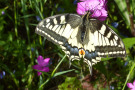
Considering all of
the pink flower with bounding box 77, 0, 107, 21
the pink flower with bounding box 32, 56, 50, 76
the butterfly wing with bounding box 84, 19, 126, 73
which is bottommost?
the pink flower with bounding box 32, 56, 50, 76

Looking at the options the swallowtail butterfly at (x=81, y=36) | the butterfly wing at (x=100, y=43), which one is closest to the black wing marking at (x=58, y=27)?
the swallowtail butterfly at (x=81, y=36)

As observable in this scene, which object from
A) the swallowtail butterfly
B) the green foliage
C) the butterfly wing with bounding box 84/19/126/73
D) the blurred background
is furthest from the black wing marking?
the green foliage

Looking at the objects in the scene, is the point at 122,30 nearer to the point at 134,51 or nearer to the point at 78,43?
the point at 134,51

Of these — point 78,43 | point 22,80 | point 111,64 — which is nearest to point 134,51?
point 111,64

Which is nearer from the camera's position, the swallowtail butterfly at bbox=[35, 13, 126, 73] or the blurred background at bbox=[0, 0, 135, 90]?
the swallowtail butterfly at bbox=[35, 13, 126, 73]

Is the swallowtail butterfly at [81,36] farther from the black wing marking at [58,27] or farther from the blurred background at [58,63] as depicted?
the blurred background at [58,63]

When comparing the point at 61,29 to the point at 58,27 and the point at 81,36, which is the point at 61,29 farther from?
the point at 81,36

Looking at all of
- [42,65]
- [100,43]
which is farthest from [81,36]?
[42,65]

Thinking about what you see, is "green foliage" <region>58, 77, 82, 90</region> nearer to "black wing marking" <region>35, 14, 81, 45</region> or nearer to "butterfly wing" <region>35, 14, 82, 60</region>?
"butterfly wing" <region>35, 14, 82, 60</region>
